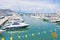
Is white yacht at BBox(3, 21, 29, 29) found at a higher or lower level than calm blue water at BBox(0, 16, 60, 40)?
higher

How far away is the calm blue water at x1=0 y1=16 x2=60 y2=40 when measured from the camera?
13.2 feet

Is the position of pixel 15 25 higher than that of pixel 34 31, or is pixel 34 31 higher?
Result: pixel 15 25

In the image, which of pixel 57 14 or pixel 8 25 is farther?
pixel 57 14

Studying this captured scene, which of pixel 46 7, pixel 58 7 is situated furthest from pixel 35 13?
pixel 58 7

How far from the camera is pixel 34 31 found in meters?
4.36

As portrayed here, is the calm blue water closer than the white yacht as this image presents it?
Yes

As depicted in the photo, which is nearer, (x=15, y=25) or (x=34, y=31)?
(x=34, y=31)

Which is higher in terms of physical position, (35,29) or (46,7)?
(46,7)

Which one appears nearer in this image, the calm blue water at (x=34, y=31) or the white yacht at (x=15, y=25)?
the calm blue water at (x=34, y=31)

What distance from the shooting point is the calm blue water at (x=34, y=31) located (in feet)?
13.2

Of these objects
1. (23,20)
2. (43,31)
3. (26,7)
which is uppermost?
(26,7)

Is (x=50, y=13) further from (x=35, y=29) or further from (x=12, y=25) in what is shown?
(x=12, y=25)

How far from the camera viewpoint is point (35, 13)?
15.2ft

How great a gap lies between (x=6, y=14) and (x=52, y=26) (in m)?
1.25
